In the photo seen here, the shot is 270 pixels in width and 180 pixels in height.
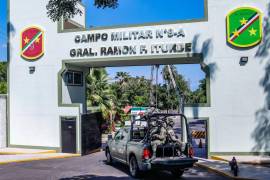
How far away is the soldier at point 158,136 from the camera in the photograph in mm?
11749

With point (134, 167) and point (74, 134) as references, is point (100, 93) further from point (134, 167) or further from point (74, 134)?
point (134, 167)

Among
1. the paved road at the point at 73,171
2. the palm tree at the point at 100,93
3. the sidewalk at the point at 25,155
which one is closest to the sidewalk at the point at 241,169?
the paved road at the point at 73,171

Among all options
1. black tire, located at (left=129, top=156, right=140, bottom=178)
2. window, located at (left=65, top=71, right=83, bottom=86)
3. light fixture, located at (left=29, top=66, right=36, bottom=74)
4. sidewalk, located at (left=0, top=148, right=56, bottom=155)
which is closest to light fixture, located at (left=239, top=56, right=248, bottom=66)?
black tire, located at (left=129, top=156, right=140, bottom=178)

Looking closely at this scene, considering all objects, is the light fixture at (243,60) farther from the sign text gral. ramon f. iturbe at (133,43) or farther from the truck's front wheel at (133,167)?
the truck's front wheel at (133,167)

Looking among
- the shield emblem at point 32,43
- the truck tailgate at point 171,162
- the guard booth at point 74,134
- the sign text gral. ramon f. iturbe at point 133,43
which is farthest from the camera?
the shield emblem at point 32,43

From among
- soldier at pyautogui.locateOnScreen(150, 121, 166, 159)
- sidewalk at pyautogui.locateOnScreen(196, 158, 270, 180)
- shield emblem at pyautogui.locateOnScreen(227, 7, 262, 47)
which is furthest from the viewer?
shield emblem at pyautogui.locateOnScreen(227, 7, 262, 47)

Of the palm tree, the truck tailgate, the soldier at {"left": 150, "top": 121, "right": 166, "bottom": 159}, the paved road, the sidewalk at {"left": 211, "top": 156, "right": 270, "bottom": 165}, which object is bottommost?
the paved road

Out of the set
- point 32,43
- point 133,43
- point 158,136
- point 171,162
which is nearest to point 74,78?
point 32,43

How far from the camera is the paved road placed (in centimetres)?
1262

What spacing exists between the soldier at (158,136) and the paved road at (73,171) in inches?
59.0

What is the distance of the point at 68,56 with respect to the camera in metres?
19.2

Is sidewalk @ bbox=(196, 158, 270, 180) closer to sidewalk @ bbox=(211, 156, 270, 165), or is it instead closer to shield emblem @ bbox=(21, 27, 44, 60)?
sidewalk @ bbox=(211, 156, 270, 165)

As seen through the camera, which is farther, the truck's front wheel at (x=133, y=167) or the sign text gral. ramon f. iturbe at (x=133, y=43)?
the sign text gral. ramon f. iturbe at (x=133, y=43)

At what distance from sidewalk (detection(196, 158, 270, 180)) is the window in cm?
902
